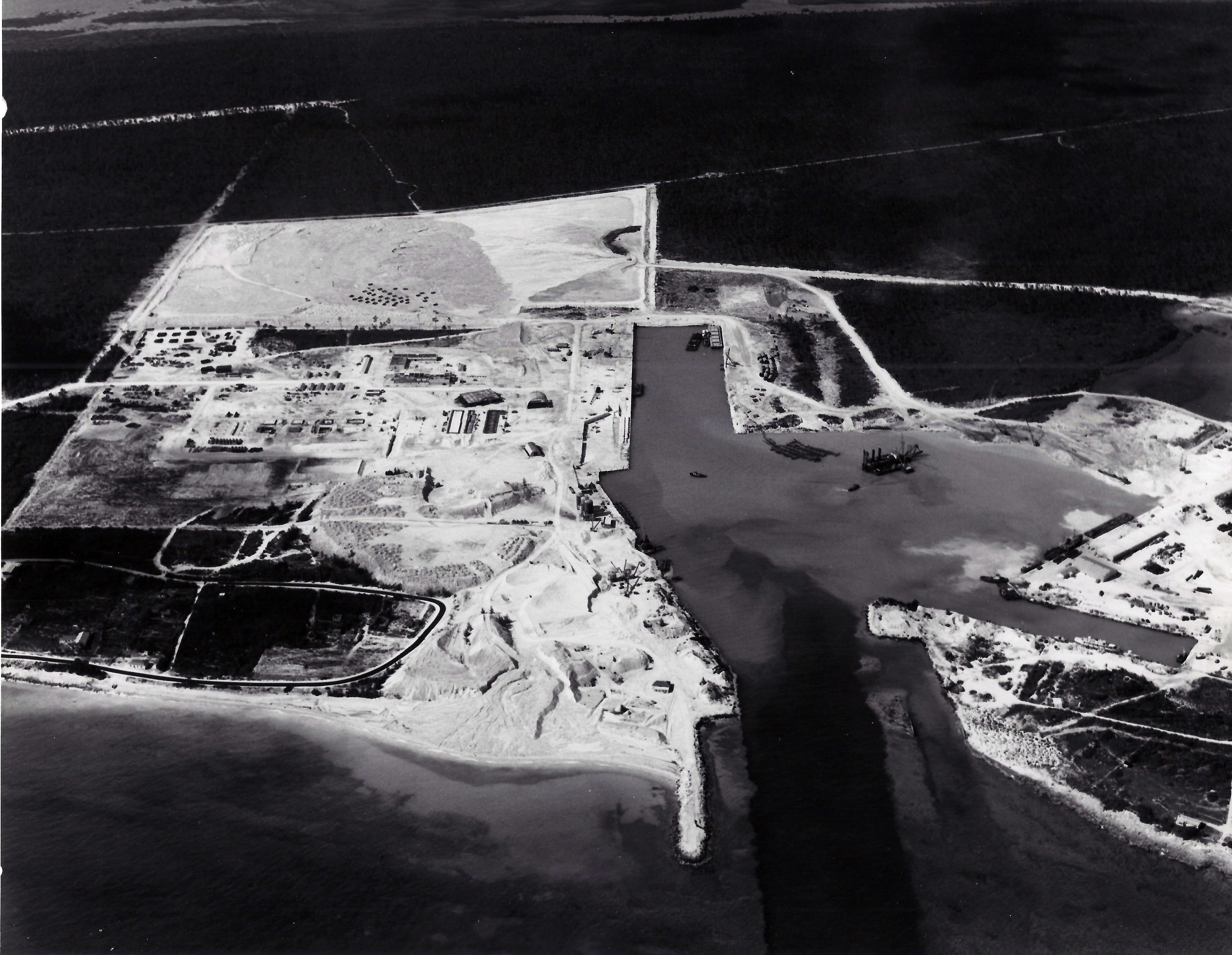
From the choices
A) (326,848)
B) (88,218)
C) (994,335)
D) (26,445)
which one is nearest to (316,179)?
(88,218)

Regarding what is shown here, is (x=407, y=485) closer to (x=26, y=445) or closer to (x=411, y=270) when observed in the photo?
(x=26, y=445)

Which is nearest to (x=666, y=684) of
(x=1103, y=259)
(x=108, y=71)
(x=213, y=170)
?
(x=1103, y=259)

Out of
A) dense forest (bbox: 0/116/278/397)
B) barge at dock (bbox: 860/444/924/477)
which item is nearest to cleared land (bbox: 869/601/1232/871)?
barge at dock (bbox: 860/444/924/477)

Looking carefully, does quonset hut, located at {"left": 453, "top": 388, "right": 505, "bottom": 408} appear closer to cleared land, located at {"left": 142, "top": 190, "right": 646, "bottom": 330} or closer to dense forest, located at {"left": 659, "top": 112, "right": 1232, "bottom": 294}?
cleared land, located at {"left": 142, "top": 190, "right": 646, "bottom": 330}

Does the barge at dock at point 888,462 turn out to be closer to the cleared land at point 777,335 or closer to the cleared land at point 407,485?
the cleared land at point 777,335

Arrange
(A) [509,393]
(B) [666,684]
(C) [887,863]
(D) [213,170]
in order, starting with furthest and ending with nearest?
(D) [213,170] < (A) [509,393] < (B) [666,684] < (C) [887,863]

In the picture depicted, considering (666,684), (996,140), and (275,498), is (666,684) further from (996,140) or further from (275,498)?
(996,140)
